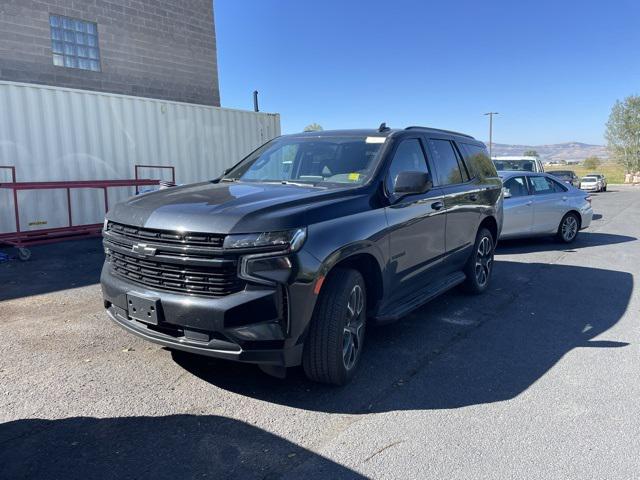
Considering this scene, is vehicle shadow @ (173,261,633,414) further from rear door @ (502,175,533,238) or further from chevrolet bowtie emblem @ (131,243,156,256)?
rear door @ (502,175,533,238)

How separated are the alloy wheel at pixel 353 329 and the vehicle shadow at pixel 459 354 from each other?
0.21 meters

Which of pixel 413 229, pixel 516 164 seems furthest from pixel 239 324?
pixel 516 164

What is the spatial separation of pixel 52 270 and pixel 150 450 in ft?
18.0

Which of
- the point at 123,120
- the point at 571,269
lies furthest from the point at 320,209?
the point at 123,120

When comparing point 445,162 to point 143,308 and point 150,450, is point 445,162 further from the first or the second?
point 150,450

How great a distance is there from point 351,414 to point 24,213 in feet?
28.0

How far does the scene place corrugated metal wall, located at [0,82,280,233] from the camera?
923 centimetres

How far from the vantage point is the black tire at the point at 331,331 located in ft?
11.1

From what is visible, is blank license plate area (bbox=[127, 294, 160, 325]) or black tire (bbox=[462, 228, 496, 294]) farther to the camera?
black tire (bbox=[462, 228, 496, 294])

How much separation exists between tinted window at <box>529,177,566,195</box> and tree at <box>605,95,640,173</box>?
59222mm

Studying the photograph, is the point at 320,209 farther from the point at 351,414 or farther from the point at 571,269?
the point at 571,269

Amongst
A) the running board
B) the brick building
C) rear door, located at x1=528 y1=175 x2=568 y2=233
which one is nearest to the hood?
the running board

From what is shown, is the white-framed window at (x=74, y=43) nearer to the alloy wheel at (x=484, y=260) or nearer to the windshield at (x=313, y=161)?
the windshield at (x=313, y=161)

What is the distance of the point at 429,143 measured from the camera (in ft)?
16.9
